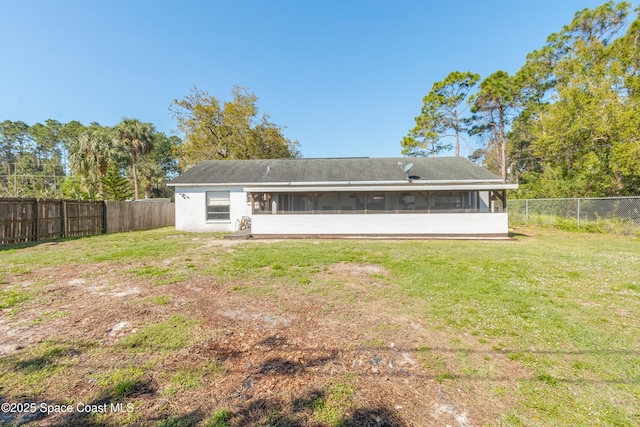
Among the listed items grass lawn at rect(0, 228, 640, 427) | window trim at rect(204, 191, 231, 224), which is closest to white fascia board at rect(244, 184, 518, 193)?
window trim at rect(204, 191, 231, 224)

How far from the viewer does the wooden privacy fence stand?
30.9 ft

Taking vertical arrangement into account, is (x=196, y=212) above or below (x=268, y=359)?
above

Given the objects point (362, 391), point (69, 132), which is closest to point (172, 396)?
point (362, 391)

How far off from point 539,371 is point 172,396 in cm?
324

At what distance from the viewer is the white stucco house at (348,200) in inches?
432

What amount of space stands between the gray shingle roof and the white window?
67 cm

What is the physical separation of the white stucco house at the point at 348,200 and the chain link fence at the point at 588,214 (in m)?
4.20

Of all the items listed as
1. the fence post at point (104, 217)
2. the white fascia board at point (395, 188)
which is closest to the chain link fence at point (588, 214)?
the white fascia board at point (395, 188)

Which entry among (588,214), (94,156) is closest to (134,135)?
(94,156)

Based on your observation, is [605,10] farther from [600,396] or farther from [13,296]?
[13,296]

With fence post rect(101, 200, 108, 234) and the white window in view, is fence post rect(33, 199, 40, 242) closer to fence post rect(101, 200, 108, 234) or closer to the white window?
fence post rect(101, 200, 108, 234)

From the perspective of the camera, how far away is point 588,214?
41.4ft

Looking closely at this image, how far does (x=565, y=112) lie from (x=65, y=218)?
27.6m

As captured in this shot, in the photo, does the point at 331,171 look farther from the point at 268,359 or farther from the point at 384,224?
A: the point at 268,359
